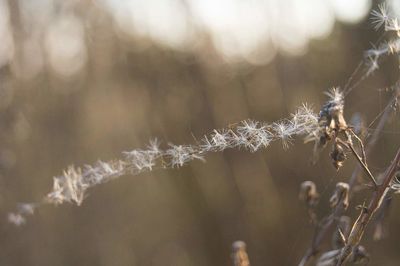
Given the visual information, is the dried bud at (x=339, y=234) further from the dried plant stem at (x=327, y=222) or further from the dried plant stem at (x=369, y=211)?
the dried plant stem at (x=369, y=211)

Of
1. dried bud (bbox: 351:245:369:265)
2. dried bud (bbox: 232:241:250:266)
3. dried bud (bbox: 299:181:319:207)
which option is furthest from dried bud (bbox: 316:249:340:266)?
dried bud (bbox: 299:181:319:207)

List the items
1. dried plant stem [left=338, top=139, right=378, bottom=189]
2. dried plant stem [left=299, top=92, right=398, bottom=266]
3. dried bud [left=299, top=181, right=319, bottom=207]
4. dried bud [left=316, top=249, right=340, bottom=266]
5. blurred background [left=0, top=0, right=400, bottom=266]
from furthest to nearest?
blurred background [left=0, top=0, right=400, bottom=266], dried bud [left=299, top=181, right=319, bottom=207], dried plant stem [left=299, top=92, right=398, bottom=266], dried bud [left=316, top=249, right=340, bottom=266], dried plant stem [left=338, top=139, right=378, bottom=189]

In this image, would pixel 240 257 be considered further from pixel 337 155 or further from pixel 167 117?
pixel 167 117

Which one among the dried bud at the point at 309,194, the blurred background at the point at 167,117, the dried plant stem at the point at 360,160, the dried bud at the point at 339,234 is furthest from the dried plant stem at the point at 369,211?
the blurred background at the point at 167,117

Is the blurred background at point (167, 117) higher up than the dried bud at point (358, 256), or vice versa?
the blurred background at point (167, 117)

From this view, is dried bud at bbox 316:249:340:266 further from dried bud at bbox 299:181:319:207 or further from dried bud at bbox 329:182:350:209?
dried bud at bbox 299:181:319:207
